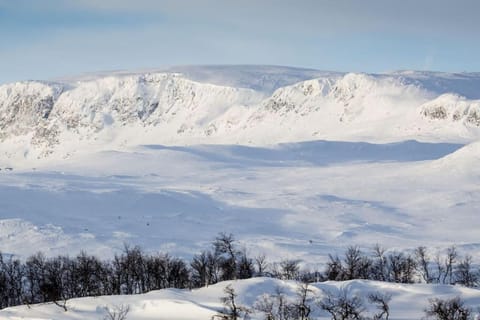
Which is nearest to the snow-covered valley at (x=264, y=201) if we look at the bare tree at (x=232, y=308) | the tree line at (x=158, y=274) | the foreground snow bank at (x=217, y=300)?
the foreground snow bank at (x=217, y=300)

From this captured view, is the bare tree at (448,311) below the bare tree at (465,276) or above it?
below

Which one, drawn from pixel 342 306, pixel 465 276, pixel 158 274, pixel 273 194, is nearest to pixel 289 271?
pixel 158 274

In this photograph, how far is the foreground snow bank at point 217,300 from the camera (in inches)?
1785

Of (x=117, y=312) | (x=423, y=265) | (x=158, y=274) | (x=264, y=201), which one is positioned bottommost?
(x=117, y=312)

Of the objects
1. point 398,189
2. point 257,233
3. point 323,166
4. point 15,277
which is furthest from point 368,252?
point 323,166

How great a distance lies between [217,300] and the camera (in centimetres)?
4678

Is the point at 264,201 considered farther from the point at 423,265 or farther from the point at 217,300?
the point at 217,300

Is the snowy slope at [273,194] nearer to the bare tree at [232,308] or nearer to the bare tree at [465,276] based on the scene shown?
the bare tree at [465,276]

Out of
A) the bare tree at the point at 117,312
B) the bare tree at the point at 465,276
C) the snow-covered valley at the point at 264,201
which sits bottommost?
the bare tree at the point at 117,312

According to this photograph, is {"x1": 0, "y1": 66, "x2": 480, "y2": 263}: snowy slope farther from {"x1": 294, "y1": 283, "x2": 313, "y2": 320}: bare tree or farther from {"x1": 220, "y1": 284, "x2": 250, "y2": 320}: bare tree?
{"x1": 220, "y1": 284, "x2": 250, "y2": 320}: bare tree

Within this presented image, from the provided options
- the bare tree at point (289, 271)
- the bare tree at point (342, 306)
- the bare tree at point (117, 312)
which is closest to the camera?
the bare tree at point (342, 306)

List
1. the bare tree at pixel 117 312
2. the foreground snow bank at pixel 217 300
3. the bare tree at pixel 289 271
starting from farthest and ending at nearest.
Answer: the bare tree at pixel 289 271 < the bare tree at pixel 117 312 < the foreground snow bank at pixel 217 300

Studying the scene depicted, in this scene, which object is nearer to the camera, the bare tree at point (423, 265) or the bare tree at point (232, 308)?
the bare tree at point (232, 308)

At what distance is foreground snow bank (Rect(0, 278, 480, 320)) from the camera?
149ft
